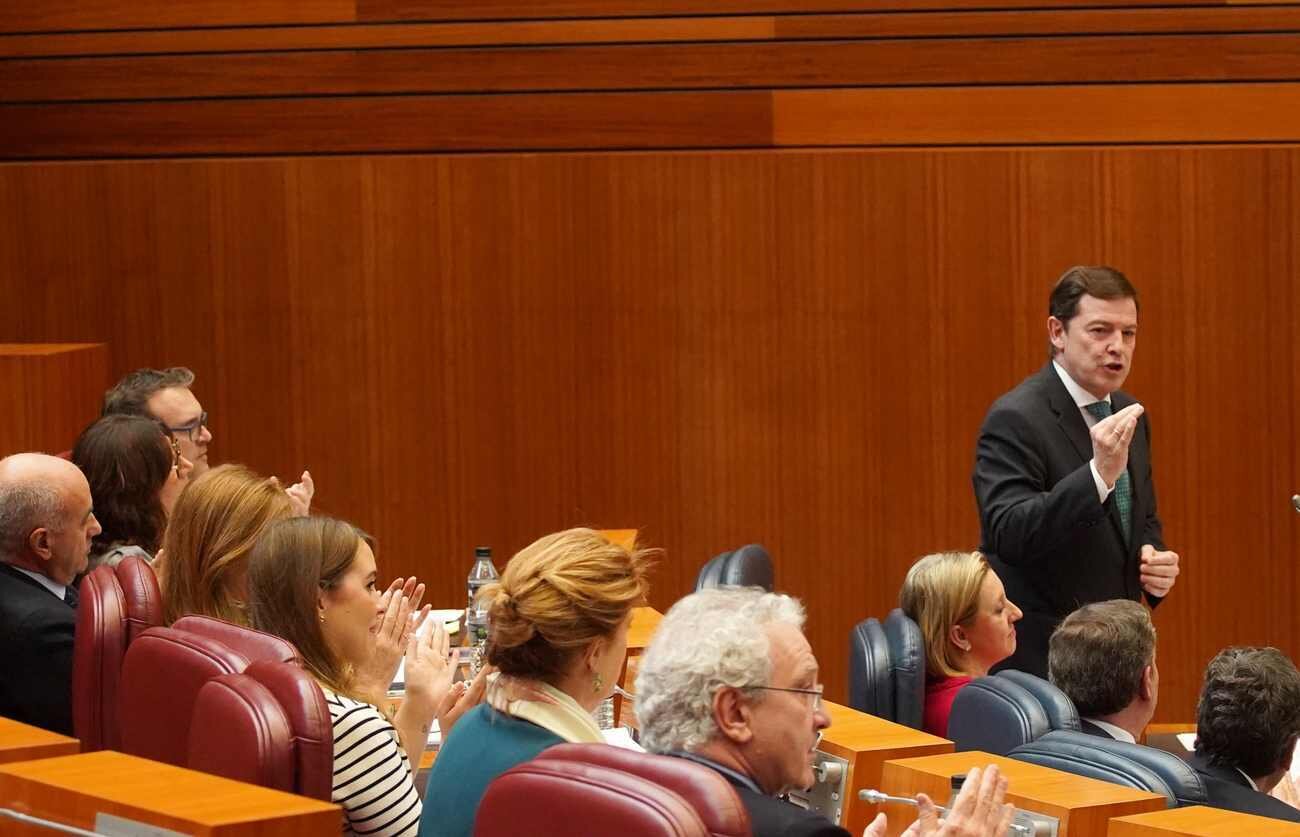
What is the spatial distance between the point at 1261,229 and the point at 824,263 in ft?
4.53

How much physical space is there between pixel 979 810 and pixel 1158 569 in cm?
200

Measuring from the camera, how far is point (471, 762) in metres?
2.15

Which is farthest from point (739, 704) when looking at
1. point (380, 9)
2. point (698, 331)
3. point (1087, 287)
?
point (380, 9)

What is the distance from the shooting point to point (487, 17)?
18.6 ft

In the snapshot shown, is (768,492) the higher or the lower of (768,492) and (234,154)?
the lower

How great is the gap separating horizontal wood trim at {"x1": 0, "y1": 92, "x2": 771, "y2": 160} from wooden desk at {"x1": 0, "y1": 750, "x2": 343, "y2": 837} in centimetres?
403

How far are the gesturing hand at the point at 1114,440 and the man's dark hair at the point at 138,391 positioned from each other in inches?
92.2

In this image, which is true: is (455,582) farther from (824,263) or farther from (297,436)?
(824,263)

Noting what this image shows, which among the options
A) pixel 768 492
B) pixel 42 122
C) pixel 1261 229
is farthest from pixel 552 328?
pixel 1261 229

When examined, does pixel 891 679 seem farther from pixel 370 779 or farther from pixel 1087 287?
pixel 370 779

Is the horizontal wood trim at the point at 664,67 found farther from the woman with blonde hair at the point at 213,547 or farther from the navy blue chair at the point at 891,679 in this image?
the woman with blonde hair at the point at 213,547

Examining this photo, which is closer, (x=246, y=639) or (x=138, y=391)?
(x=246, y=639)

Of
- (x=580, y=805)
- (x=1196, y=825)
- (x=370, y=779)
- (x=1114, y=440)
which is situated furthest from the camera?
(x=1114, y=440)

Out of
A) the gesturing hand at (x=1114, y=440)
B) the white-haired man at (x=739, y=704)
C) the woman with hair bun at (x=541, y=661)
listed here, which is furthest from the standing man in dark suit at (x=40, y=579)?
the gesturing hand at (x=1114, y=440)
